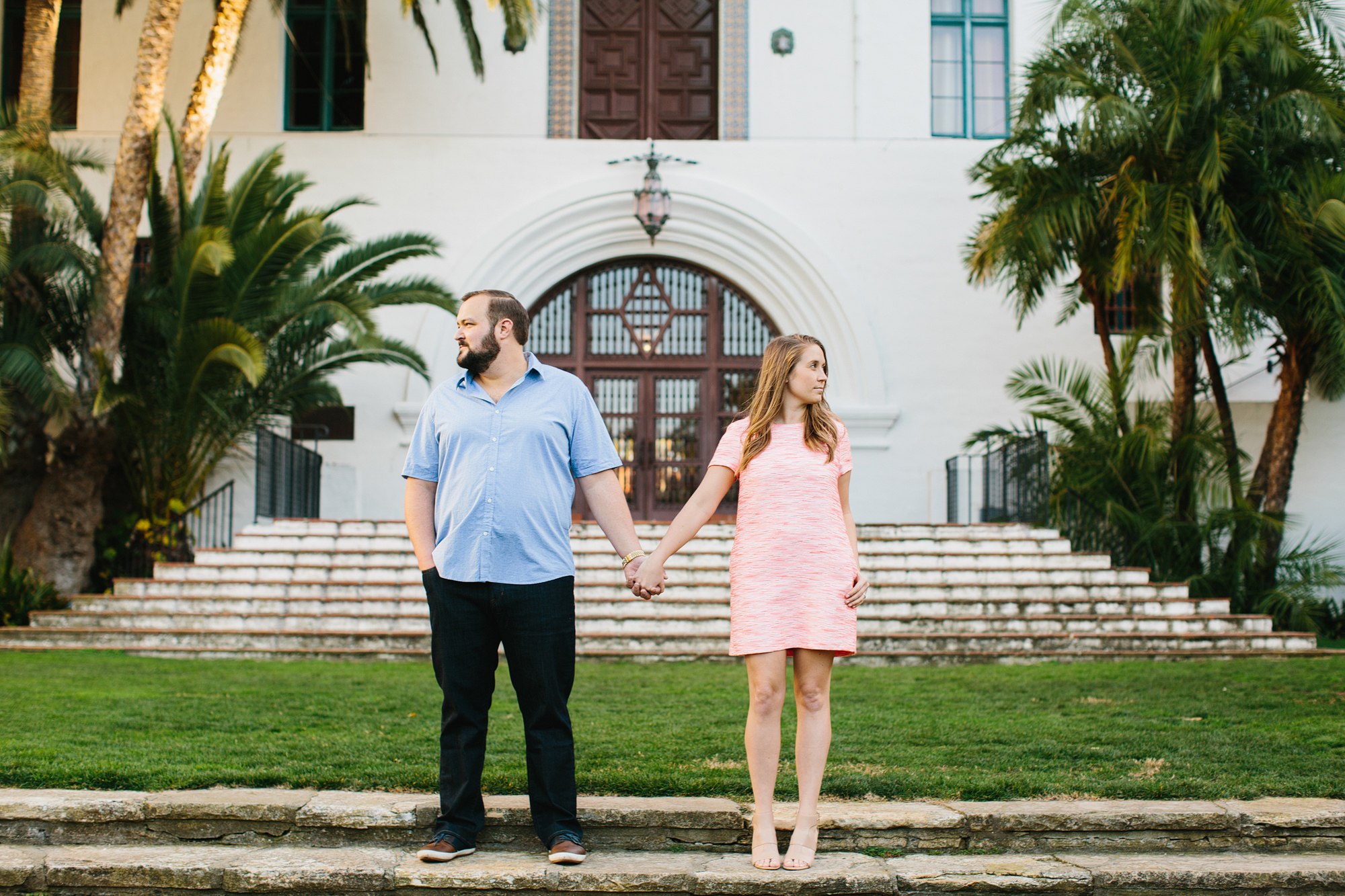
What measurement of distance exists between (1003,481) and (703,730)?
29.3 feet

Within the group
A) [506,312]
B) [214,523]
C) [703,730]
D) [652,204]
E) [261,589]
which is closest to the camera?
[506,312]

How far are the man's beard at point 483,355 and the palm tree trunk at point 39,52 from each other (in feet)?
36.2

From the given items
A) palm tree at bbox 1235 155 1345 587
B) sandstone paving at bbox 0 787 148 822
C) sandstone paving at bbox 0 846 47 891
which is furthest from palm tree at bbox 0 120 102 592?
palm tree at bbox 1235 155 1345 587

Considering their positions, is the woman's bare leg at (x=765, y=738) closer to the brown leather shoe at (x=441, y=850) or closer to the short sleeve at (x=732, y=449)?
the short sleeve at (x=732, y=449)

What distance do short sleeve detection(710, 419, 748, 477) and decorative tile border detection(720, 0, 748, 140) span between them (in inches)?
501

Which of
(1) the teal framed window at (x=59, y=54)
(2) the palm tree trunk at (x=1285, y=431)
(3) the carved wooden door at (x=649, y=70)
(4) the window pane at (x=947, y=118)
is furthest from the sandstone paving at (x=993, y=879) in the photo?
(1) the teal framed window at (x=59, y=54)

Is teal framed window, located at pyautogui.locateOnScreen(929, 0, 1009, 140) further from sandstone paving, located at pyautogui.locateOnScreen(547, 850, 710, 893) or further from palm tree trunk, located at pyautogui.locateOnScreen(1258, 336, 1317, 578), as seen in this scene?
sandstone paving, located at pyautogui.locateOnScreen(547, 850, 710, 893)

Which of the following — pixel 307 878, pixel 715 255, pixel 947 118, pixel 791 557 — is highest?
pixel 947 118

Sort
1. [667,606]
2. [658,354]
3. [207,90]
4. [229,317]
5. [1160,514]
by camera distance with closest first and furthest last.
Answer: [667,606], [1160,514], [229,317], [207,90], [658,354]

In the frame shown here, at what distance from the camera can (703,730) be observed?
5.55 m

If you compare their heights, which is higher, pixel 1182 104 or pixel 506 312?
pixel 1182 104

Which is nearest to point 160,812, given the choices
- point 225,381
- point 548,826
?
point 548,826

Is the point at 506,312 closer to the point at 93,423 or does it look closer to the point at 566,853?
the point at 566,853

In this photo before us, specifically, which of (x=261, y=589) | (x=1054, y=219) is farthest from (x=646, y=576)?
(x=1054, y=219)
